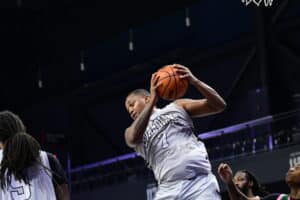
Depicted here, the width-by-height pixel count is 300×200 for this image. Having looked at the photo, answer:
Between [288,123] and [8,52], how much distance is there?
9.65m

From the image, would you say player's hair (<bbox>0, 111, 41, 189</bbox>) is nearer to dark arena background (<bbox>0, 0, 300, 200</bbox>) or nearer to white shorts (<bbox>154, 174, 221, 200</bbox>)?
white shorts (<bbox>154, 174, 221, 200</bbox>)

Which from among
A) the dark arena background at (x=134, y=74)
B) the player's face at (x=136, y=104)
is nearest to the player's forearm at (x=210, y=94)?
the player's face at (x=136, y=104)

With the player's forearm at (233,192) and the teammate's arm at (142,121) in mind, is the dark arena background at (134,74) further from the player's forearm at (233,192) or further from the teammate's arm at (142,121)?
the teammate's arm at (142,121)

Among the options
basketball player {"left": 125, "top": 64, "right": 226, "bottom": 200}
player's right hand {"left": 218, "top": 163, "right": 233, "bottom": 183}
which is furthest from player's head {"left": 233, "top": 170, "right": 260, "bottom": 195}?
basketball player {"left": 125, "top": 64, "right": 226, "bottom": 200}

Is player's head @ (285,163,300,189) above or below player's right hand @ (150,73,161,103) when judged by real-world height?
below

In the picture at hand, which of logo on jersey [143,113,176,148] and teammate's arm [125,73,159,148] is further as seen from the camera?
logo on jersey [143,113,176,148]

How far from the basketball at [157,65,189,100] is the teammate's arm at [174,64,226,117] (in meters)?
0.05

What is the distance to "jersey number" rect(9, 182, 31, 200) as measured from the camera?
16.6 feet

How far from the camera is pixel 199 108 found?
555 cm

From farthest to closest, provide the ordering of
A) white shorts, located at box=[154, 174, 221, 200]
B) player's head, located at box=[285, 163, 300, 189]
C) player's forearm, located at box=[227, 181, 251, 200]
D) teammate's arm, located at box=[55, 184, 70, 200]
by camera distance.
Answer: player's forearm, located at box=[227, 181, 251, 200], player's head, located at box=[285, 163, 300, 189], white shorts, located at box=[154, 174, 221, 200], teammate's arm, located at box=[55, 184, 70, 200]

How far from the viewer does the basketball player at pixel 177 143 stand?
5371 mm

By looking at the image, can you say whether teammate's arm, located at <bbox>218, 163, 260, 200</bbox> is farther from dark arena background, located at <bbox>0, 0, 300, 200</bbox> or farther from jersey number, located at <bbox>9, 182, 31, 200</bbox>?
dark arena background, located at <bbox>0, 0, 300, 200</bbox>

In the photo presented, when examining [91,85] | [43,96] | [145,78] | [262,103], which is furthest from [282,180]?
[43,96]

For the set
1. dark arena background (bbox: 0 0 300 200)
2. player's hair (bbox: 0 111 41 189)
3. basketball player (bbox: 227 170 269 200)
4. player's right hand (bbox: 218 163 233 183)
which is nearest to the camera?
player's hair (bbox: 0 111 41 189)
